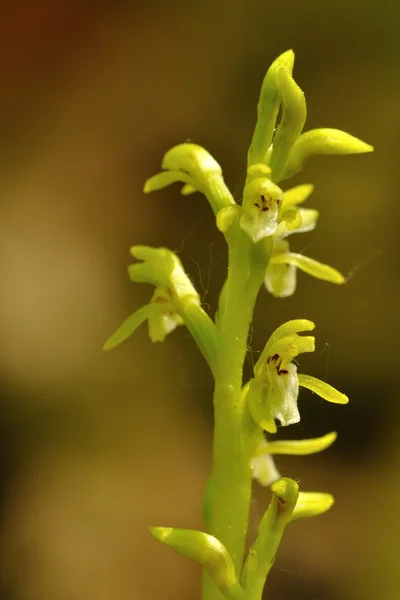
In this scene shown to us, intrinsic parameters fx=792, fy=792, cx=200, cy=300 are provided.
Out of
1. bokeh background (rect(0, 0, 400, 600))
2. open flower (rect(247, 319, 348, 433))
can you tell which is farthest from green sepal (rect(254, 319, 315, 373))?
bokeh background (rect(0, 0, 400, 600))

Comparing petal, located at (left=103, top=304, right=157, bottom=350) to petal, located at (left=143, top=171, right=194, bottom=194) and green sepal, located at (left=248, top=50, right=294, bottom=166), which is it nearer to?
petal, located at (left=143, top=171, right=194, bottom=194)

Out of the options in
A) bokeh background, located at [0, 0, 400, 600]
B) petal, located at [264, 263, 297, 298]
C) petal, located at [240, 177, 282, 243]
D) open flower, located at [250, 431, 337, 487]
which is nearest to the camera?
petal, located at [240, 177, 282, 243]

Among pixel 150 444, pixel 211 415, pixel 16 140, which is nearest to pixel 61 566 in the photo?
pixel 150 444

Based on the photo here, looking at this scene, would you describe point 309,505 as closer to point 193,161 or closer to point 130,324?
point 130,324

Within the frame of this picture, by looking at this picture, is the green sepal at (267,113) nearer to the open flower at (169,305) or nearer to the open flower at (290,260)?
the open flower at (290,260)

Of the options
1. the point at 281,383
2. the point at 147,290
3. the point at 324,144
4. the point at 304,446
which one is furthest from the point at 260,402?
the point at 147,290

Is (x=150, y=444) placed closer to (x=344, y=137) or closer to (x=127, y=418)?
(x=127, y=418)

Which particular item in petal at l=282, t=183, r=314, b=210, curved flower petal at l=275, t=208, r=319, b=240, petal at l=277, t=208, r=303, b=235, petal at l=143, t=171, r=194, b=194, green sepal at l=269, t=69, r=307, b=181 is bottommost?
curved flower petal at l=275, t=208, r=319, b=240

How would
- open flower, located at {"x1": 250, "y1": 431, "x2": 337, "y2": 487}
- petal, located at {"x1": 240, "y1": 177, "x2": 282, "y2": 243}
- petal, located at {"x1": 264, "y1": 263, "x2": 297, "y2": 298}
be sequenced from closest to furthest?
petal, located at {"x1": 240, "y1": 177, "x2": 282, "y2": 243}, open flower, located at {"x1": 250, "y1": 431, "x2": 337, "y2": 487}, petal, located at {"x1": 264, "y1": 263, "x2": 297, "y2": 298}
